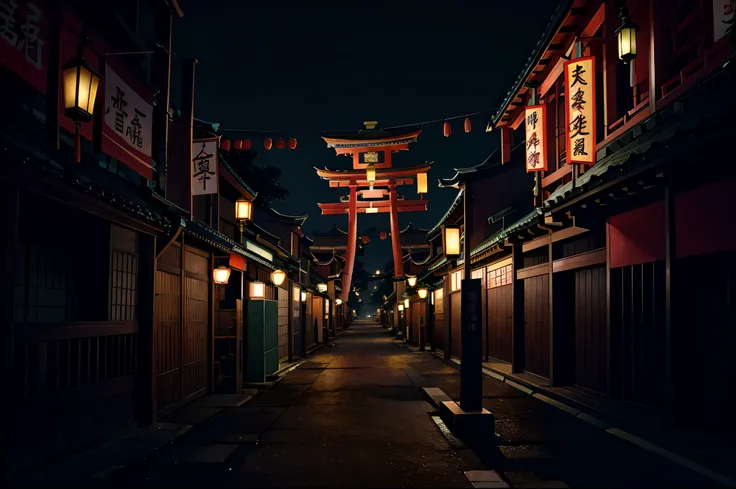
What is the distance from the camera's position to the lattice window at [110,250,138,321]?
11.9 meters

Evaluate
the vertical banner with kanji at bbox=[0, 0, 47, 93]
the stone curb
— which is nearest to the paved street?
the stone curb

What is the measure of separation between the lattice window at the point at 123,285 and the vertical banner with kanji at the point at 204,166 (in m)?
6.68

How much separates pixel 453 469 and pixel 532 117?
1388cm

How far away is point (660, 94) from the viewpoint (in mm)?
13445

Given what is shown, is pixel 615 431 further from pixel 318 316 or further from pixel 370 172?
pixel 370 172

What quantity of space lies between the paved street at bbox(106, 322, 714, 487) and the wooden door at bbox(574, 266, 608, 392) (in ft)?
5.37

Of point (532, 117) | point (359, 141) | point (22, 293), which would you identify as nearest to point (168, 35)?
point (22, 293)

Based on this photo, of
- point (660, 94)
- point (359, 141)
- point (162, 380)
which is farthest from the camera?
point (359, 141)

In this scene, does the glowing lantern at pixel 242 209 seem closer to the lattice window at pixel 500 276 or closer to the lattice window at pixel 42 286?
the lattice window at pixel 500 276

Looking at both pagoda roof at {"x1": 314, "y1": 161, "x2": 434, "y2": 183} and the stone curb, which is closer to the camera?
the stone curb

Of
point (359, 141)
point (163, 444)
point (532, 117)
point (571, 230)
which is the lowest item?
point (163, 444)

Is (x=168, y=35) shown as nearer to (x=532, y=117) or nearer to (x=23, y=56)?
(x=23, y=56)

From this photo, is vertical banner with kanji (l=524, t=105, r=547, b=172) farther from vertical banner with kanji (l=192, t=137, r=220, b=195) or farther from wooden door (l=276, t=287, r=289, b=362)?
wooden door (l=276, t=287, r=289, b=362)

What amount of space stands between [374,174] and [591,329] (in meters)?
37.1
